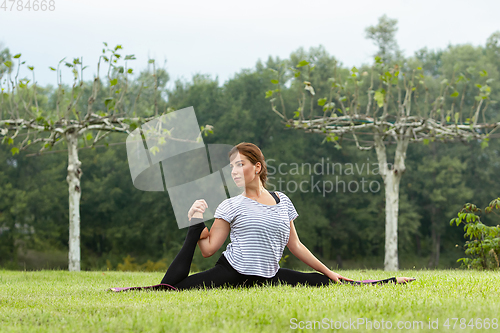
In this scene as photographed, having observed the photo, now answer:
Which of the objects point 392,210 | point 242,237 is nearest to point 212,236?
point 242,237

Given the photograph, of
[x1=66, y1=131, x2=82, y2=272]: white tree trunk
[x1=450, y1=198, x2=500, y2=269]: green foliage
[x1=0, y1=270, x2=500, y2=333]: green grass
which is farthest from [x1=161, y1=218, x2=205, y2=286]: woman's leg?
[x1=66, y1=131, x2=82, y2=272]: white tree trunk

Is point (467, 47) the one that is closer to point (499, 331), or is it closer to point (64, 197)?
point (64, 197)

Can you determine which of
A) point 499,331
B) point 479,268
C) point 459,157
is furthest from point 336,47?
point 499,331

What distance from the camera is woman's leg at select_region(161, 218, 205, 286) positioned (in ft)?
12.4

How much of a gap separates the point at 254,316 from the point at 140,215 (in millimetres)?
26101

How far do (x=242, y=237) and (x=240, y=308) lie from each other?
1110 mm

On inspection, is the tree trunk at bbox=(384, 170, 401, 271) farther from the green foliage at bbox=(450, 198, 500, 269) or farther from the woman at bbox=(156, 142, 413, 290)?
the woman at bbox=(156, 142, 413, 290)

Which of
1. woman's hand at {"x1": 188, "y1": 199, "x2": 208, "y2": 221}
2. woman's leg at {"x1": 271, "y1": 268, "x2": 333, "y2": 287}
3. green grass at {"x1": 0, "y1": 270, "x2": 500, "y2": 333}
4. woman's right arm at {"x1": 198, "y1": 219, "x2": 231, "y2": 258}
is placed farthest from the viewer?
woman's leg at {"x1": 271, "y1": 268, "x2": 333, "y2": 287}

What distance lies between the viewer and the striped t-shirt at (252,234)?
390cm

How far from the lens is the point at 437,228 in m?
25.9

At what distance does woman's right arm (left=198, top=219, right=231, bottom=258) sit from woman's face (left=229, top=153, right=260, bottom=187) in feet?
1.36

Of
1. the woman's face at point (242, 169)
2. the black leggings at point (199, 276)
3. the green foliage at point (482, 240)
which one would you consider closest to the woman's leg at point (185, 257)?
the black leggings at point (199, 276)

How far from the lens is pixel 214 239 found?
12.7 feet

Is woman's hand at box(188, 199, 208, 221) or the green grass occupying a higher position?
woman's hand at box(188, 199, 208, 221)
